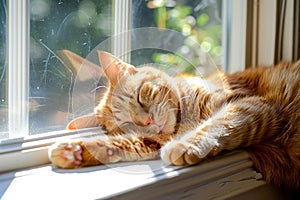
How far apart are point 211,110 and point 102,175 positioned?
1.47 feet

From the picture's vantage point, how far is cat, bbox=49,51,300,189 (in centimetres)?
118

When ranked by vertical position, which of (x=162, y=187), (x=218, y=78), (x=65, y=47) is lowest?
(x=162, y=187)

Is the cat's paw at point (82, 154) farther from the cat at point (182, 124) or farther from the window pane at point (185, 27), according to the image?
the window pane at point (185, 27)

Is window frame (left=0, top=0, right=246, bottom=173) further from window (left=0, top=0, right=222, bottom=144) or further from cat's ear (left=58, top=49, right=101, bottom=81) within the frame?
cat's ear (left=58, top=49, right=101, bottom=81)

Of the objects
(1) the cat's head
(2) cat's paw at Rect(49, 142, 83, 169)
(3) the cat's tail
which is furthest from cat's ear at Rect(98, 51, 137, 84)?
(3) the cat's tail

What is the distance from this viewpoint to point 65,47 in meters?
1.29

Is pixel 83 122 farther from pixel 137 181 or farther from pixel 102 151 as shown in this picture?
pixel 137 181

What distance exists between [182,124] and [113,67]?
28 cm

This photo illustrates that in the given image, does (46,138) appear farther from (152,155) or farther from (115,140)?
(152,155)

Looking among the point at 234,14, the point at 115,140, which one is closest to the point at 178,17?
the point at 234,14

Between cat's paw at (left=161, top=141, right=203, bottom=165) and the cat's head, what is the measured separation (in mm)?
106

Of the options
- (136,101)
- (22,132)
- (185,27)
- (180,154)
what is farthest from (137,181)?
(185,27)

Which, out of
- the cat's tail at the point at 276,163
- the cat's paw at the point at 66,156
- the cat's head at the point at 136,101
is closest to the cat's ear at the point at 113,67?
the cat's head at the point at 136,101

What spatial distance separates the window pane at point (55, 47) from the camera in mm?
1227
